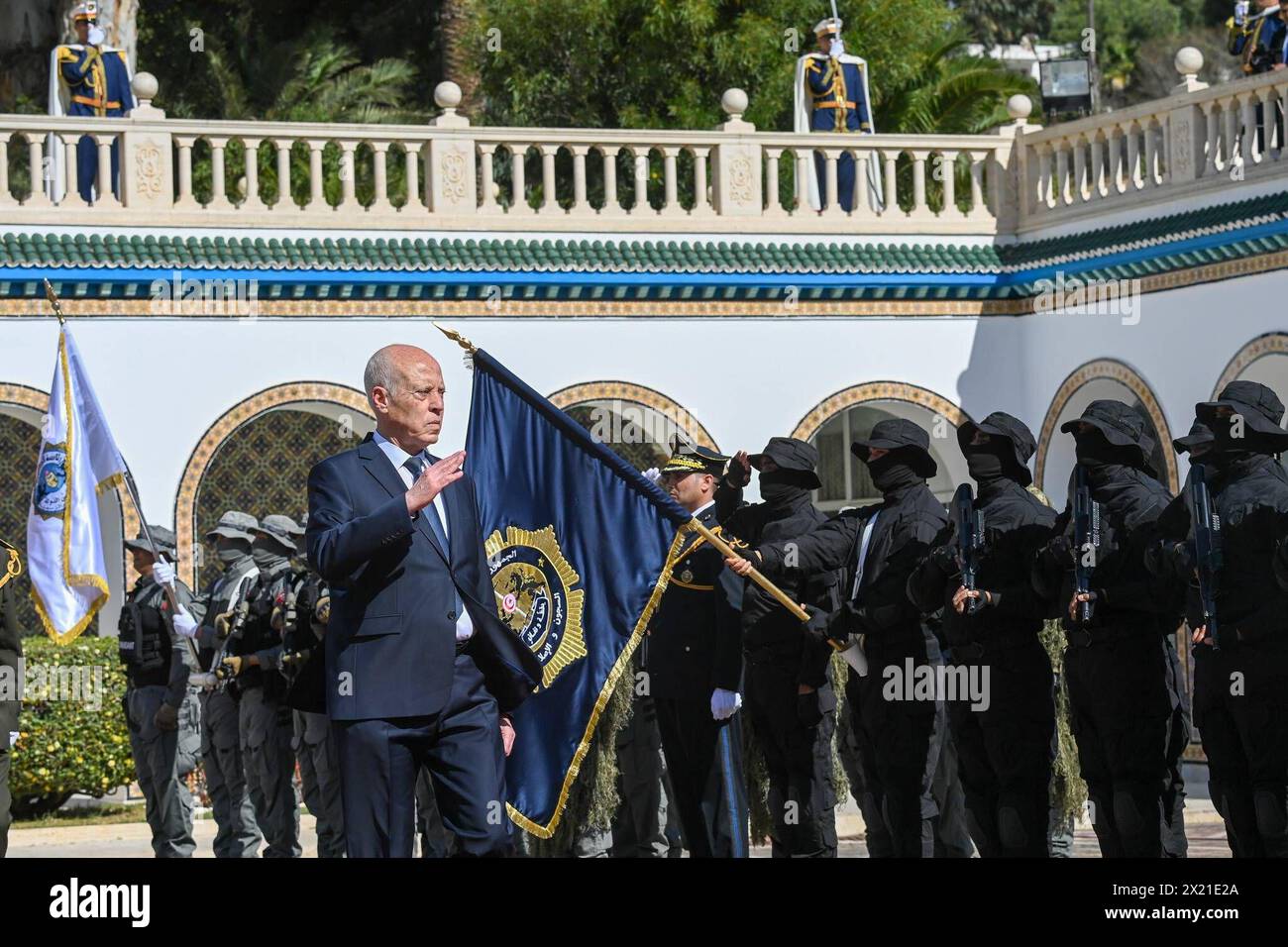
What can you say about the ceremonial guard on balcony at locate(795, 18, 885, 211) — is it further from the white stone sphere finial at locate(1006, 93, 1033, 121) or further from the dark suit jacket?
the dark suit jacket

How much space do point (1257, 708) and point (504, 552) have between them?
9.64ft

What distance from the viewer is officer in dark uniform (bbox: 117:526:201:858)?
1311 cm

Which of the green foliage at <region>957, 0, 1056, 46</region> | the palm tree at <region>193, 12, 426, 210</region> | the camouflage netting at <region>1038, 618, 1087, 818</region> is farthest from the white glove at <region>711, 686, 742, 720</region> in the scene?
the green foliage at <region>957, 0, 1056, 46</region>

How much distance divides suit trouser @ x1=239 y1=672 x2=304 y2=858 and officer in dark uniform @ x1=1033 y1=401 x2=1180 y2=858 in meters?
4.91

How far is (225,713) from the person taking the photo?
12.9 metres

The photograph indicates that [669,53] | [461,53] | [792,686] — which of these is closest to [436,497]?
[792,686]

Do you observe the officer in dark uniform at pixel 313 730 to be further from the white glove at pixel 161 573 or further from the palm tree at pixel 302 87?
the palm tree at pixel 302 87

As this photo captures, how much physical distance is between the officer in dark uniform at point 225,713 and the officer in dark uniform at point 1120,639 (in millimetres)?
5307

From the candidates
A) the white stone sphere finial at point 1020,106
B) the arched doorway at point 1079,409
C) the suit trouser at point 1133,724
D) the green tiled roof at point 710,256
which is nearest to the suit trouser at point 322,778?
the suit trouser at point 1133,724

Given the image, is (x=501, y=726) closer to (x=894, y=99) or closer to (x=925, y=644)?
(x=925, y=644)

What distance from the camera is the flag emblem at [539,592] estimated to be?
929 cm

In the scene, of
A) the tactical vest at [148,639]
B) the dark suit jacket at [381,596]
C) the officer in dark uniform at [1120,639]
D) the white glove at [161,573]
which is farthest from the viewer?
the tactical vest at [148,639]

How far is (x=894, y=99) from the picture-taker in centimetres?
2536
